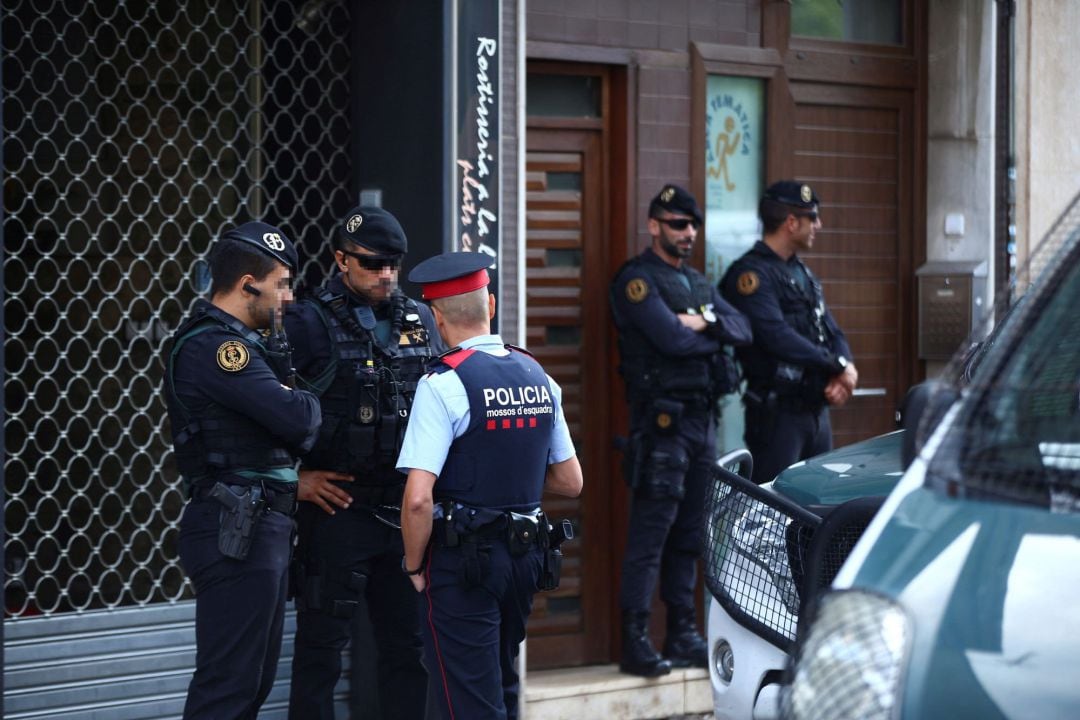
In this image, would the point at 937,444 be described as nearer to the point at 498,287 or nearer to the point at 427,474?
the point at 427,474

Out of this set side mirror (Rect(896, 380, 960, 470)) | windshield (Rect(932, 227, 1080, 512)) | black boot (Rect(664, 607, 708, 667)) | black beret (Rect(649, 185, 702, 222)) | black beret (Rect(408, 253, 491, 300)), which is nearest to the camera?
windshield (Rect(932, 227, 1080, 512))

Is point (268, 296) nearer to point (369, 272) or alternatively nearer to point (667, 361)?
point (369, 272)

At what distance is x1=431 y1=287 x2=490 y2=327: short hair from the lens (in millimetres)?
4977

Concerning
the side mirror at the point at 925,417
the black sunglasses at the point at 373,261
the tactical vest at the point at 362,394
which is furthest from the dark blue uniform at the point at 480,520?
the side mirror at the point at 925,417

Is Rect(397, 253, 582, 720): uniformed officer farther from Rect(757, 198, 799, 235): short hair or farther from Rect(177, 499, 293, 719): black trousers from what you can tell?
Rect(757, 198, 799, 235): short hair

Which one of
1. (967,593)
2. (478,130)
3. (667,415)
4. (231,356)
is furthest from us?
(667,415)

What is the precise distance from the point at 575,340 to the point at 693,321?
67cm

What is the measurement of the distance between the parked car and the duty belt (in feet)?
7.61

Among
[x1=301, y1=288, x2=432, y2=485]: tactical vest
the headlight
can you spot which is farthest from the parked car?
[x1=301, y1=288, x2=432, y2=485]: tactical vest

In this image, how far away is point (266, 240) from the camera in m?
5.19

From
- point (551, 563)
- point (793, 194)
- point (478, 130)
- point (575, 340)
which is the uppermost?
point (478, 130)

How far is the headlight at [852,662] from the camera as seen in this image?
286 cm

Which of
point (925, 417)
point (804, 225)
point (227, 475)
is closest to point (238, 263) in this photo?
point (227, 475)

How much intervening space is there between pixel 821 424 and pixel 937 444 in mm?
4674
